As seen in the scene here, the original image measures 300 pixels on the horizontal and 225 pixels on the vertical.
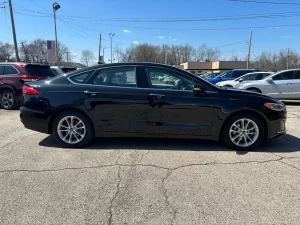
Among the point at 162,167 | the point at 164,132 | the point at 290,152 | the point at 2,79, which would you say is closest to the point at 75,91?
the point at 164,132

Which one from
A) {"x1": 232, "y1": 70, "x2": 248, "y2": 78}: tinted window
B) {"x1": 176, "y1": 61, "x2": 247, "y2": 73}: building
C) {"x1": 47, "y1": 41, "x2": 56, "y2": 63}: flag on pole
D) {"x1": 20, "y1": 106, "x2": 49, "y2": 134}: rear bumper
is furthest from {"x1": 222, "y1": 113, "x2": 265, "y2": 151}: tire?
{"x1": 176, "y1": 61, "x2": 247, "y2": 73}: building

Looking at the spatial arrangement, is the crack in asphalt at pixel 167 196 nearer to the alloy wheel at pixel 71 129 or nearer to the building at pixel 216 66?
the alloy wheel at pixel 71 129

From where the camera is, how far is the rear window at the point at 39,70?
30.3ft

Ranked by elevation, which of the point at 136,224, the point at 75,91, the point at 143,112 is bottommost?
the point at 136,224

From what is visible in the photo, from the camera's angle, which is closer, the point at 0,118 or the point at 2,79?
the point at 0,118

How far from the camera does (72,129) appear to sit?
4773mm

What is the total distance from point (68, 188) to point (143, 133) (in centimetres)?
186

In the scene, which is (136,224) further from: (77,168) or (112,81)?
(112,81)

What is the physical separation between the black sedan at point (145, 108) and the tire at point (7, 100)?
5.23 metres

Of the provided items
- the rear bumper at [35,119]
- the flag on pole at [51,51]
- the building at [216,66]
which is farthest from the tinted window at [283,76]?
the building at [216,66]

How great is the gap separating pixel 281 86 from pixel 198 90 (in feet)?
28.2

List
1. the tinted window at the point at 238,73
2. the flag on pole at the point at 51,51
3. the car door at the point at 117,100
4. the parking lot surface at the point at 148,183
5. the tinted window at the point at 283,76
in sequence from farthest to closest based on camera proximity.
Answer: the flag on pole at the point at 51,51 < the tinted window at the point at 238,73 < the tinted window at the point at 283,76 < the car door at the point at 117,100 < the parking lot surface at the point at 148,183

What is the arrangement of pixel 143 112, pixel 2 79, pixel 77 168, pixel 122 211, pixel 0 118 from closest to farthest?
1. pixel 122 211
2. pixel 77 168
3. pixel 143 112
4. pixel 0 118
5. pixel 2 79

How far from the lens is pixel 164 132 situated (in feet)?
15.4
